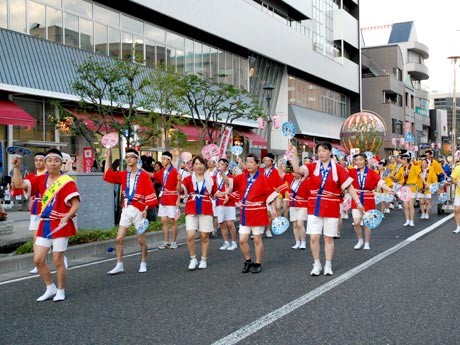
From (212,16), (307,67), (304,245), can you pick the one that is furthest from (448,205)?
(307,67)

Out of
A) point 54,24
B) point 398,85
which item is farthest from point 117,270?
point 398,85

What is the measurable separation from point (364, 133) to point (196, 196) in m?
33.5

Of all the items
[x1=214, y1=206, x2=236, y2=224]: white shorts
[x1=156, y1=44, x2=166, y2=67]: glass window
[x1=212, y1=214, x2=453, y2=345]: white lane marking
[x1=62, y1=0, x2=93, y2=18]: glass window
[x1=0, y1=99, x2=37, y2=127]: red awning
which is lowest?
[x1=212, y1=214, x2=453, y2=345]: white lane marking

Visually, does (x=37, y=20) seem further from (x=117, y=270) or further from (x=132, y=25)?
(x=117, y=270)

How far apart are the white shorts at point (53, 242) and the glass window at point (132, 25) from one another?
20.4m

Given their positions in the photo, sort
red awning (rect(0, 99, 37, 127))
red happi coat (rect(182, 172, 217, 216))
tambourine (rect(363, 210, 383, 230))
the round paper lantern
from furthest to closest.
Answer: the round paper lantern, red awning (rect(0, 99, 37, 127)), tambourine (rect(363, 210, 383, 230)), red happi coat (rect(182, 172, 217, 216))

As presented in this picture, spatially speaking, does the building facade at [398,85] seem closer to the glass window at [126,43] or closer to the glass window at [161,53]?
the glass window at [161,53]

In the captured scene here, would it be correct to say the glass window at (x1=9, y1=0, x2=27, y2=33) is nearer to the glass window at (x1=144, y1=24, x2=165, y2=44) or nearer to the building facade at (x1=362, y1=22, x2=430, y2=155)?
the glass window at (x1=144, y1=24, x2=165, y2=44)

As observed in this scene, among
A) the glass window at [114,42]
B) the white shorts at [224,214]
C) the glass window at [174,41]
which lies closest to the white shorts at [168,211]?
the white shorts at [224,214]

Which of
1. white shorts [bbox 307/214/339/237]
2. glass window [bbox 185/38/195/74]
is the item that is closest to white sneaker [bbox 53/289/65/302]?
white shorts [bbox 307/214/339/237]

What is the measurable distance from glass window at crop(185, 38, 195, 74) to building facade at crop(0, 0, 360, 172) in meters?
0.05

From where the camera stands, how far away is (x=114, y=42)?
2489 centimetres

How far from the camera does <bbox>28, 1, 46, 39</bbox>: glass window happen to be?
2034 centimetres

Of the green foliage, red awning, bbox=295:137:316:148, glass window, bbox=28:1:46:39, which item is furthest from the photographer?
red awning, bbox=295:137:316:148
